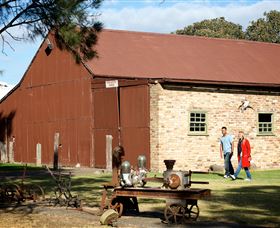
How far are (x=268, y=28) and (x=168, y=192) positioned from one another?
5112 centimetres

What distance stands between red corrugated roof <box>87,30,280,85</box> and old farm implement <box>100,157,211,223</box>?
14.1 meters

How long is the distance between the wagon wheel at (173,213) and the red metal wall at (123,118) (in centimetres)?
1368

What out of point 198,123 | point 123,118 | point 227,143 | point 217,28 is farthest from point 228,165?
point 217,28

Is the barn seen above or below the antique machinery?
above

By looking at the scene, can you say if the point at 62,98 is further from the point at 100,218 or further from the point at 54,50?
the point at 100,218

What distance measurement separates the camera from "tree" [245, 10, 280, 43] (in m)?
59.2

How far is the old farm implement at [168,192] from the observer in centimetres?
1050

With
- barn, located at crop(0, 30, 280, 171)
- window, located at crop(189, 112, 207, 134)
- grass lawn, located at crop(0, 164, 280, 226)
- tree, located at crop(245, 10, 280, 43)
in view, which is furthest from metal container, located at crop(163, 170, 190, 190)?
tree, located at crop(245, 10, 280, 43)

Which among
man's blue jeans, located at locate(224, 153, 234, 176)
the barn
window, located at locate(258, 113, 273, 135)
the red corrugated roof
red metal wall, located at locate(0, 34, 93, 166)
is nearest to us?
man's blue jeans, located at locate(224, 153, 234, 176)

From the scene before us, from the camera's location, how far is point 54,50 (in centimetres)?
3106

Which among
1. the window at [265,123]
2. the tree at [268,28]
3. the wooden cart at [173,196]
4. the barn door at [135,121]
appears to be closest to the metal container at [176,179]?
the wooden cart at [173,196]

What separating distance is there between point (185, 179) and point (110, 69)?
16.5 metres

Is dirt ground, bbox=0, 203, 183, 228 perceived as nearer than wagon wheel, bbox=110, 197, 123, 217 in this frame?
Yes

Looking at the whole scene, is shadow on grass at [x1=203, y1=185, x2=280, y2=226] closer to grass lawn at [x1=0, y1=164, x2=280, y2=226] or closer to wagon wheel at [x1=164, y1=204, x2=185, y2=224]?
grass lawn at [x1=0, y1=164, x2=280, y2=226]
